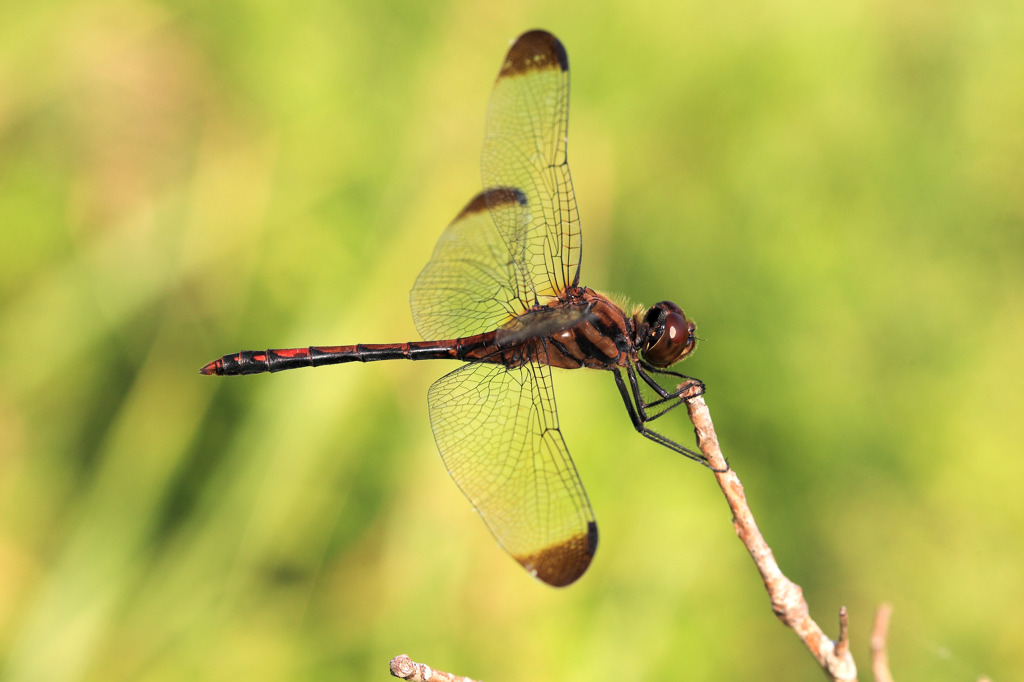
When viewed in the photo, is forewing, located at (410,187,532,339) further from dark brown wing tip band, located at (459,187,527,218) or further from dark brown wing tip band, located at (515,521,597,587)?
dark brown wing tip band, located at (515,521,597,587)

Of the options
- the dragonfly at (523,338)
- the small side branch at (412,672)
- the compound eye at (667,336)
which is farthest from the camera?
the compound eye at (667,336)

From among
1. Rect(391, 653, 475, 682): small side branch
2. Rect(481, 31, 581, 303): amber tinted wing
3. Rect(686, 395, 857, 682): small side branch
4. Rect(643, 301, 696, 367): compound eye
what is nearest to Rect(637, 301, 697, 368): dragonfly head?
Rect(643, 301, 696, 367): compound eye

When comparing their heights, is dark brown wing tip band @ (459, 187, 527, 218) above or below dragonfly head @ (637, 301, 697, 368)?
above

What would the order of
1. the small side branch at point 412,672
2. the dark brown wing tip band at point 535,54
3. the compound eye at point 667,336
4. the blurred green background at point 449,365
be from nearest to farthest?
the small side branch at point 412,672 < the compound eye at point 667,336 < the dark brown wing tip band at point 535,54 < the blurred green background at point 449,365

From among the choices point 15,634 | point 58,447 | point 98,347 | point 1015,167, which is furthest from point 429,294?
point 1015,167

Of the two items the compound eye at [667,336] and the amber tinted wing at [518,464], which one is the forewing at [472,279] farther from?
the compound eye at [667,336]

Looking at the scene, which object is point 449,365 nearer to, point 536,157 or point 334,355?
point 334,355

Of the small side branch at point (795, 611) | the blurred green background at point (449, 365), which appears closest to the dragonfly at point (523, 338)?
the blurred green background at point (449, 365)

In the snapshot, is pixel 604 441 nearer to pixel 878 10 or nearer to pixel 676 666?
pixel 676 666
